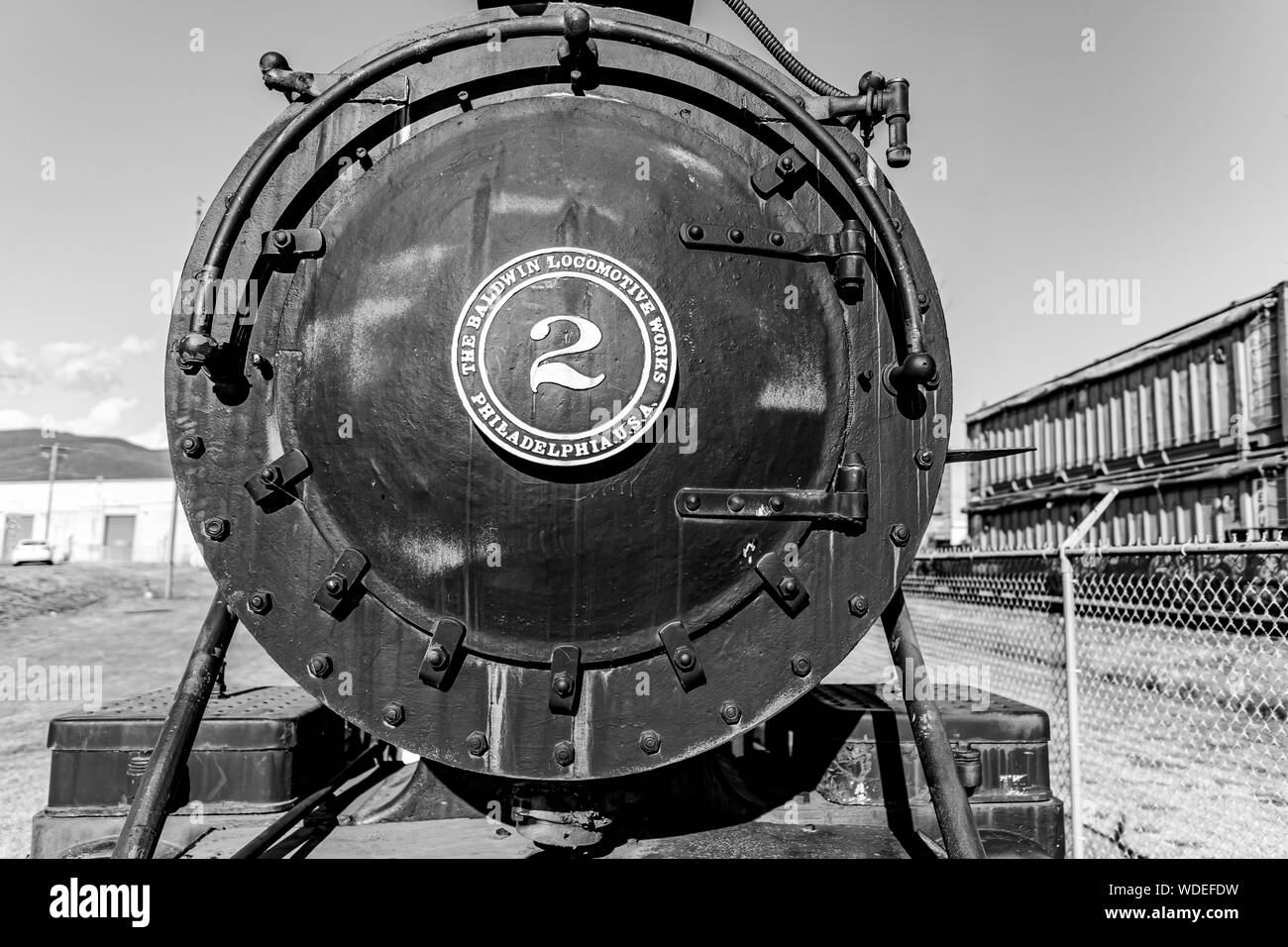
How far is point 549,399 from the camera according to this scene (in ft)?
7.12

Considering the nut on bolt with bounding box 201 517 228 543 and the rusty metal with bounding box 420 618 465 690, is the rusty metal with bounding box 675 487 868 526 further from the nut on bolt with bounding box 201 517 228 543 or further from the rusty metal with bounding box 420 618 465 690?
the nut on bolt with bounding box 201 517 228 543

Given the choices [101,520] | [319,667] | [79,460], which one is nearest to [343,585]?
[319,667]

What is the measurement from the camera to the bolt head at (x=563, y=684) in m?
2.27

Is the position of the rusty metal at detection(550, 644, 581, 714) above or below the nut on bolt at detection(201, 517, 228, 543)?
below

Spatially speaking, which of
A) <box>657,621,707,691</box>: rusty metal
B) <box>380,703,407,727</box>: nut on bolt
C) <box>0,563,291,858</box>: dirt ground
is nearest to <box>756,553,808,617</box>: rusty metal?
<box>657,621,707,691</box>: rusty metal

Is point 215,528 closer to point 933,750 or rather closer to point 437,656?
point 437,656

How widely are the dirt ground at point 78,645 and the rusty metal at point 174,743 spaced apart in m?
3.91

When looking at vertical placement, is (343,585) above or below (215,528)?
below

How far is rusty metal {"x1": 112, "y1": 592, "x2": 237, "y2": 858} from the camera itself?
2.14 metres

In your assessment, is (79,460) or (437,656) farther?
(79,460)

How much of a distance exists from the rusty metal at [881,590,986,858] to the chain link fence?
2.23m

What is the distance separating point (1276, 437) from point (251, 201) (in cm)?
1626

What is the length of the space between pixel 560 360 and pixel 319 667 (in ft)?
3.23
